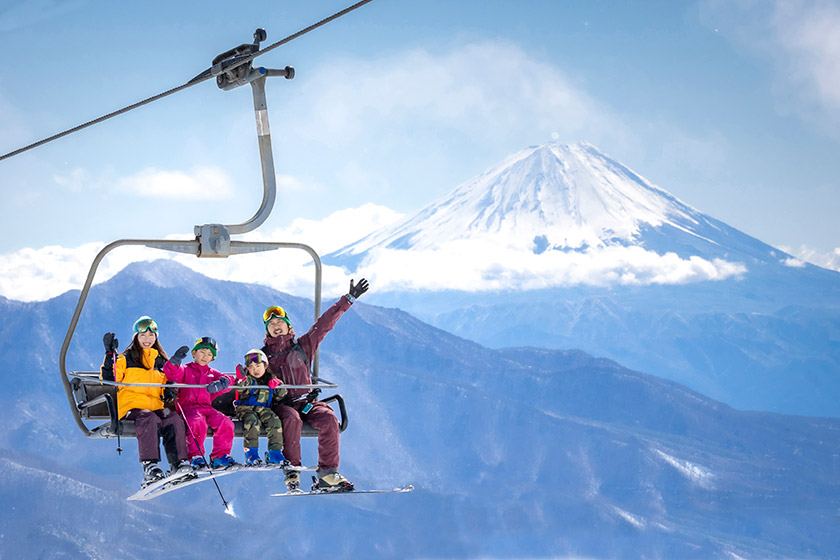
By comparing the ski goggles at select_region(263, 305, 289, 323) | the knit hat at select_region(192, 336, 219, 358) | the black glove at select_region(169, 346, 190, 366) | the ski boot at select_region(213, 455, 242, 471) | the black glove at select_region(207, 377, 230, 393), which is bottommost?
the ski boot at select_region(213, 455, 242, 471)

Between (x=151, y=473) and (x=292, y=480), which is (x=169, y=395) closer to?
(x=151, y=473)

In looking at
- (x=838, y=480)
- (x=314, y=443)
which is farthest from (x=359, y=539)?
(x=314, y=443)

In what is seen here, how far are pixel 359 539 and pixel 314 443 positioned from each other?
518 feet

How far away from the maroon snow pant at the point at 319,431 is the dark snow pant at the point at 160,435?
2.29 ft

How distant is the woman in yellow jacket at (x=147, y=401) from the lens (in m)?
6.11

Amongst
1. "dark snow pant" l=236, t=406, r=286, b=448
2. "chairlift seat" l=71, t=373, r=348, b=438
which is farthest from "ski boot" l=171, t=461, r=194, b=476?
"dark snow pant" l=236, t=406, r=286, b=448

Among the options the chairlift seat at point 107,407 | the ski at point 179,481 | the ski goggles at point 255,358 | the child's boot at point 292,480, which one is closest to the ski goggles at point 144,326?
the chairlift seat at point 107,407

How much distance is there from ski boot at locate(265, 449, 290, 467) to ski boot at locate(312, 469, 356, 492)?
0.24 meters

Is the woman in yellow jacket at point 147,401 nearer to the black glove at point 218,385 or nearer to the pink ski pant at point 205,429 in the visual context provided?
the pink ski pant at point 205,429

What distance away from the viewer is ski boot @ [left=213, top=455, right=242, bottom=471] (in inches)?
238

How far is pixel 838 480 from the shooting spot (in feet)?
596

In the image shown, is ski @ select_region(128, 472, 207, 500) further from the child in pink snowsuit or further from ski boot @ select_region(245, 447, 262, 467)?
ski boot @ select_region(245, 447, 262, 467)

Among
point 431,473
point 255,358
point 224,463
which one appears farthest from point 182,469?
point 431,473

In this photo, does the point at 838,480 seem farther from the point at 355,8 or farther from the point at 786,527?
the point at 355,8
